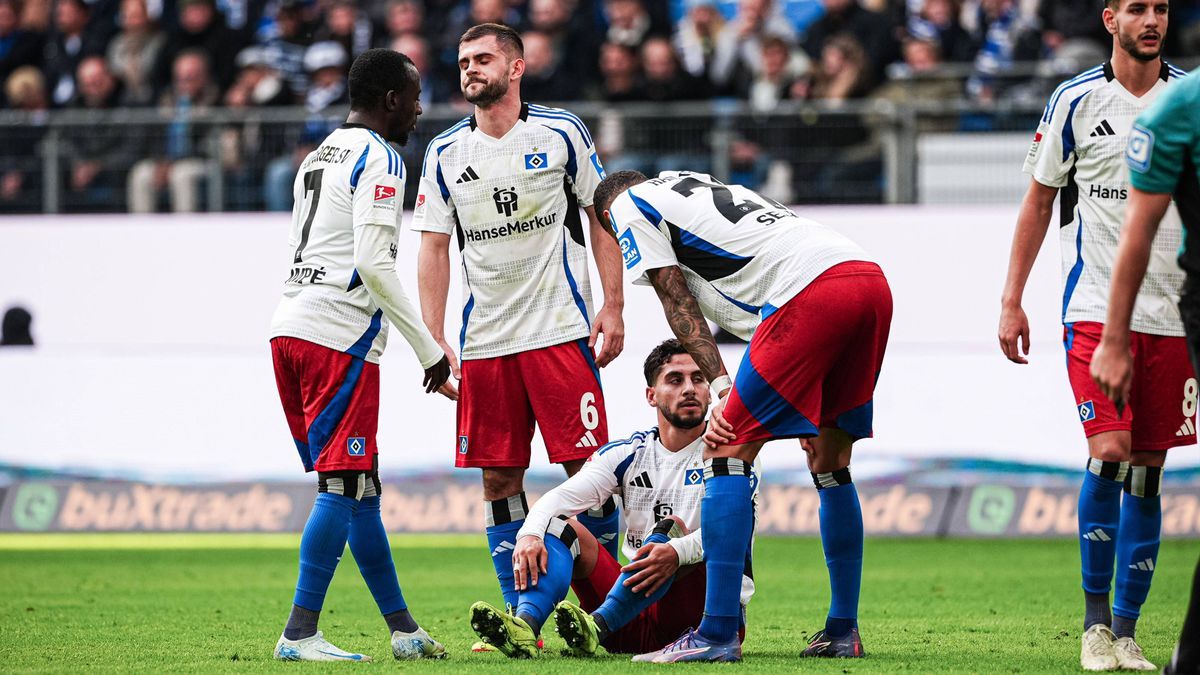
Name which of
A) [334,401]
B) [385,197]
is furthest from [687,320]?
[334,401]

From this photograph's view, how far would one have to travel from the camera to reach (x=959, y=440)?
13.7 metres

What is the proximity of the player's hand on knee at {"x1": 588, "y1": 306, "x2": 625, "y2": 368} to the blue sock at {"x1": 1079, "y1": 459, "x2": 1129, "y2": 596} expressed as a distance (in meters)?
2.26

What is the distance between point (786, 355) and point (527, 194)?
6.64ft

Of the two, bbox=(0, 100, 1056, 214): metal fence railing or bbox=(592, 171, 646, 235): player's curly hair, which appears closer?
bbox=(592, 171, 646, 235): player's curly hair

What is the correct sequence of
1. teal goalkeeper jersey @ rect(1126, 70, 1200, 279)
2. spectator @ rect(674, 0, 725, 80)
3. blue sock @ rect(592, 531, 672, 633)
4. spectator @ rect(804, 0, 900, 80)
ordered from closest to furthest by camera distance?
teal goalkeeper jersey @ rect(1126, 70, 1200, 279), blue sock @ rect(592, 531, 672, 633), spectator @ rect(804, 0, 900, 80), spectator @ rect(674, 0, 725, 80)

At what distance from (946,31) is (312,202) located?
1069 cm

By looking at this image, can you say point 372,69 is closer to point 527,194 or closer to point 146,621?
point 527,194

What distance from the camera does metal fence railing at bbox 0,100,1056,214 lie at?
1482cm

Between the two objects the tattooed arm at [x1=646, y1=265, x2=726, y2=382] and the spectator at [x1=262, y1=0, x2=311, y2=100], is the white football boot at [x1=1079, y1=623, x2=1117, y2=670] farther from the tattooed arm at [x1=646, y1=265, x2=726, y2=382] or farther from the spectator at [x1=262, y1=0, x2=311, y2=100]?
the spectator at [x1=262, y1=0, x2=311, y2=100]

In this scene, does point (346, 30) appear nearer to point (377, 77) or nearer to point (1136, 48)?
point (377, 77)

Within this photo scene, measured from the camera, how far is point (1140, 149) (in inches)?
198

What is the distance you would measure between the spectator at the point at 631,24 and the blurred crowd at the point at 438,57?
0.02 metres

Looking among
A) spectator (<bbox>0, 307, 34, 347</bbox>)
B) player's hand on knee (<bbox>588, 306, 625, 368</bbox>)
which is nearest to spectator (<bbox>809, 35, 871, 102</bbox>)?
spectator (<bbox>0, 307, 34, 347</bbox>)

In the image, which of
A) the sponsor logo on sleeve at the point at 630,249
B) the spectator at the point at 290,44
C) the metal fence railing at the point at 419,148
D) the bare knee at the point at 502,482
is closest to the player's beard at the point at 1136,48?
the sponsor logo on sleeve at the point at 630,249
